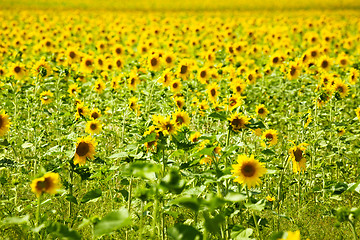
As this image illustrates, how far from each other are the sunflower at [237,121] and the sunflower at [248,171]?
0.20 m

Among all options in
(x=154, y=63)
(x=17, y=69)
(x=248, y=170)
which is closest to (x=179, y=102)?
(x=154, y=63)

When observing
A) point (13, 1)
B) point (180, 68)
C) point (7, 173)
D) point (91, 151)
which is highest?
point (13, 1)

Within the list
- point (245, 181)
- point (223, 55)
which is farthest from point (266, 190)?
point (223, 55)

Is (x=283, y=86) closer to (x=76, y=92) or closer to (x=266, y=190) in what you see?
(x=266, y=190)

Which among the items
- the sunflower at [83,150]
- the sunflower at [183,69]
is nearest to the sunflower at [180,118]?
the sunflower at [83,150]

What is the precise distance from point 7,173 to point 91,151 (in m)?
1.74

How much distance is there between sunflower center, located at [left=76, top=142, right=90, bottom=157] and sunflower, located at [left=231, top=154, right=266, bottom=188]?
1138 millimetres

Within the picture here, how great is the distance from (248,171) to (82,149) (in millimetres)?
1240

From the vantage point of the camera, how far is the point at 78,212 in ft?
10.6

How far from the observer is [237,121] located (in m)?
2.38

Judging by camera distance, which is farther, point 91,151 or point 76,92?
point 76,92

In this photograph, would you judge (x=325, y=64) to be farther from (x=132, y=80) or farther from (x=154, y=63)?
(x=132, y=80)

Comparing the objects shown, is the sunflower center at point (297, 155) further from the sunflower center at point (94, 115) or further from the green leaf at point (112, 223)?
the sunflower center at point (94, 115)

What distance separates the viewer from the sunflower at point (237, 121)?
236 cm
